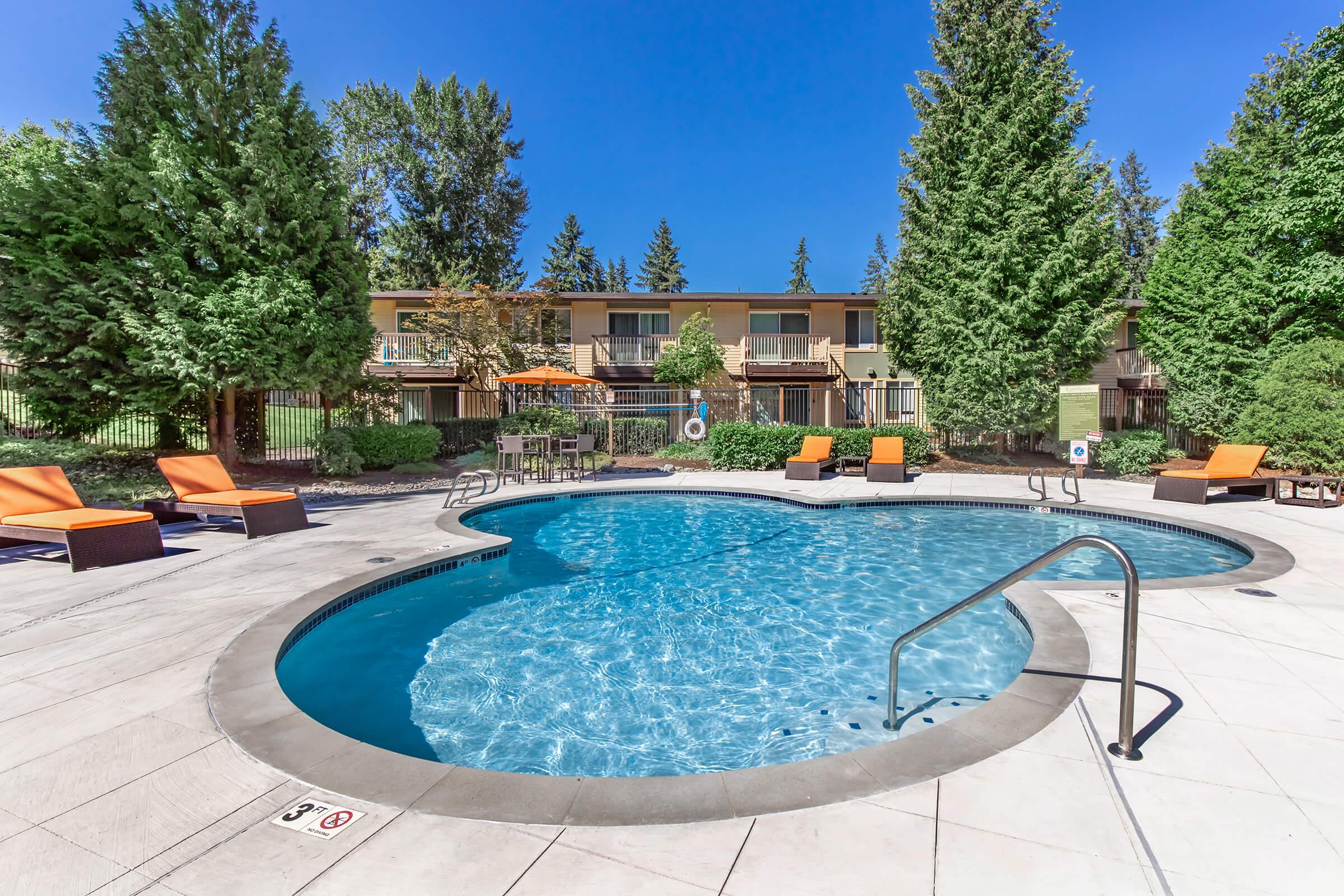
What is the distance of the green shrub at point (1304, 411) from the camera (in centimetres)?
1146

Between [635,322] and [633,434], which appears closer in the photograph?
[633,434]

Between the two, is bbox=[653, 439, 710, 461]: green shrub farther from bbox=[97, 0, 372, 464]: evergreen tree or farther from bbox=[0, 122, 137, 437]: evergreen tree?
bbox=[0, 122, 137, 437]: evergreen tree

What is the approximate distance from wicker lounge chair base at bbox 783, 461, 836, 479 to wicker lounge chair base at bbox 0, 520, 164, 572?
1050 cm

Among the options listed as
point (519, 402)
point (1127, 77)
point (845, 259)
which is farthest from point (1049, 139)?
point (845, 259)

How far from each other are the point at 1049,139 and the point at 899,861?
1847cm

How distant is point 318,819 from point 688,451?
Result: 15.2 m

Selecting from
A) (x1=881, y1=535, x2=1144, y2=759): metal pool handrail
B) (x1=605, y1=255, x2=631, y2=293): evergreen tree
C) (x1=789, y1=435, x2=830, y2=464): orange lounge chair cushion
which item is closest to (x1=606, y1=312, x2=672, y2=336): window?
(x1=789, y1=435, x2=830, y2=464): orange lounge chair cushion

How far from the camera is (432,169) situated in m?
32.9

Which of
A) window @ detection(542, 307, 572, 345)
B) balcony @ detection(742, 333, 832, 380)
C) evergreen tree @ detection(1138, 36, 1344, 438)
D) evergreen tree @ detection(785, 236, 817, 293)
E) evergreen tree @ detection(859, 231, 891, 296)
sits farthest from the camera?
evergreen tree @ detection(859, 231, 891, 296)

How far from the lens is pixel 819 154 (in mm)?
29391

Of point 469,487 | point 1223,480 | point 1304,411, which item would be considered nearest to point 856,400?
point 1304,411

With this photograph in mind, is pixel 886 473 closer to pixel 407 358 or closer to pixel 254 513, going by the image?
pixel 254 513

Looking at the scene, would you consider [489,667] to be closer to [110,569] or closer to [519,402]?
[110,569]

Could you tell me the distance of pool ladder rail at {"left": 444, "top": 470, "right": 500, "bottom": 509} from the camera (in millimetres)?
10219
